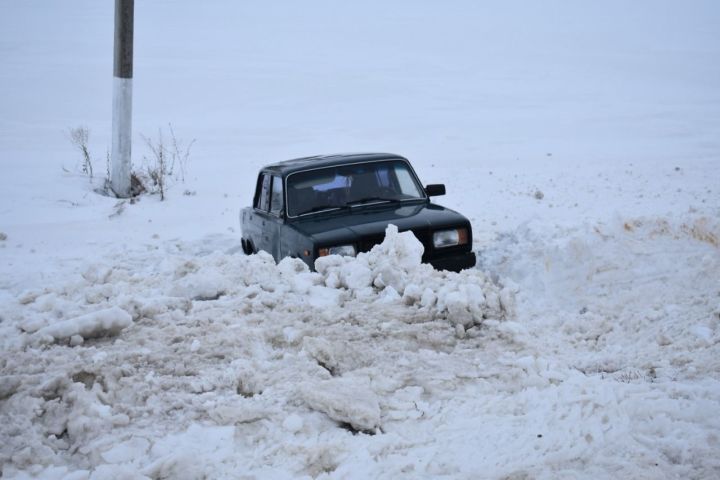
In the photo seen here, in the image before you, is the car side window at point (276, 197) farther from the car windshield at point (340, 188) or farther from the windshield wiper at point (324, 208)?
the windshield wiper at point (324, 208)

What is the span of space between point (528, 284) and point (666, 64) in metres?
33.8

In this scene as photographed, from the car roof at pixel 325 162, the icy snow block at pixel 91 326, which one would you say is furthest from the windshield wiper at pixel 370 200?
the icy snow block at pixel 91 326

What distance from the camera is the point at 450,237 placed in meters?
6.52

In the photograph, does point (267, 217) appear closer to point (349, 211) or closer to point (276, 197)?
point (276, 197)

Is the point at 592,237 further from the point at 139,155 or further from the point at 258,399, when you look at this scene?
the point at 139,155

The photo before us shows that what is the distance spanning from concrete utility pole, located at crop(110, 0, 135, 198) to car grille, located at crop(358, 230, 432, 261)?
271 inches

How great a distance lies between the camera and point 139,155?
16562 mm

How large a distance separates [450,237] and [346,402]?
3.21 m

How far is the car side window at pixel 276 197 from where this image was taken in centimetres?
708

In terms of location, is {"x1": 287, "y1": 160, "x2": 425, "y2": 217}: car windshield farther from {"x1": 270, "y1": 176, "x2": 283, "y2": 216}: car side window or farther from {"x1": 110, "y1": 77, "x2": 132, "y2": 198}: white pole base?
{"x1": 110, "y1": 77, "x2": 132, "y2": 198}: white pole base

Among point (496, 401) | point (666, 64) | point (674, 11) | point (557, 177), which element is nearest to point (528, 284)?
point (496, 401)

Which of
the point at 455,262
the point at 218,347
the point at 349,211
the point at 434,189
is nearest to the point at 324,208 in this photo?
the point at 349,211

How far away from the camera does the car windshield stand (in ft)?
22.6

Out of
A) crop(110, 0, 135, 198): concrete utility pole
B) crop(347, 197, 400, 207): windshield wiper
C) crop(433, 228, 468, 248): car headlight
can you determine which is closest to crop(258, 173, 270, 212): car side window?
crop(347, 197, 400, 207): windshield wiper
